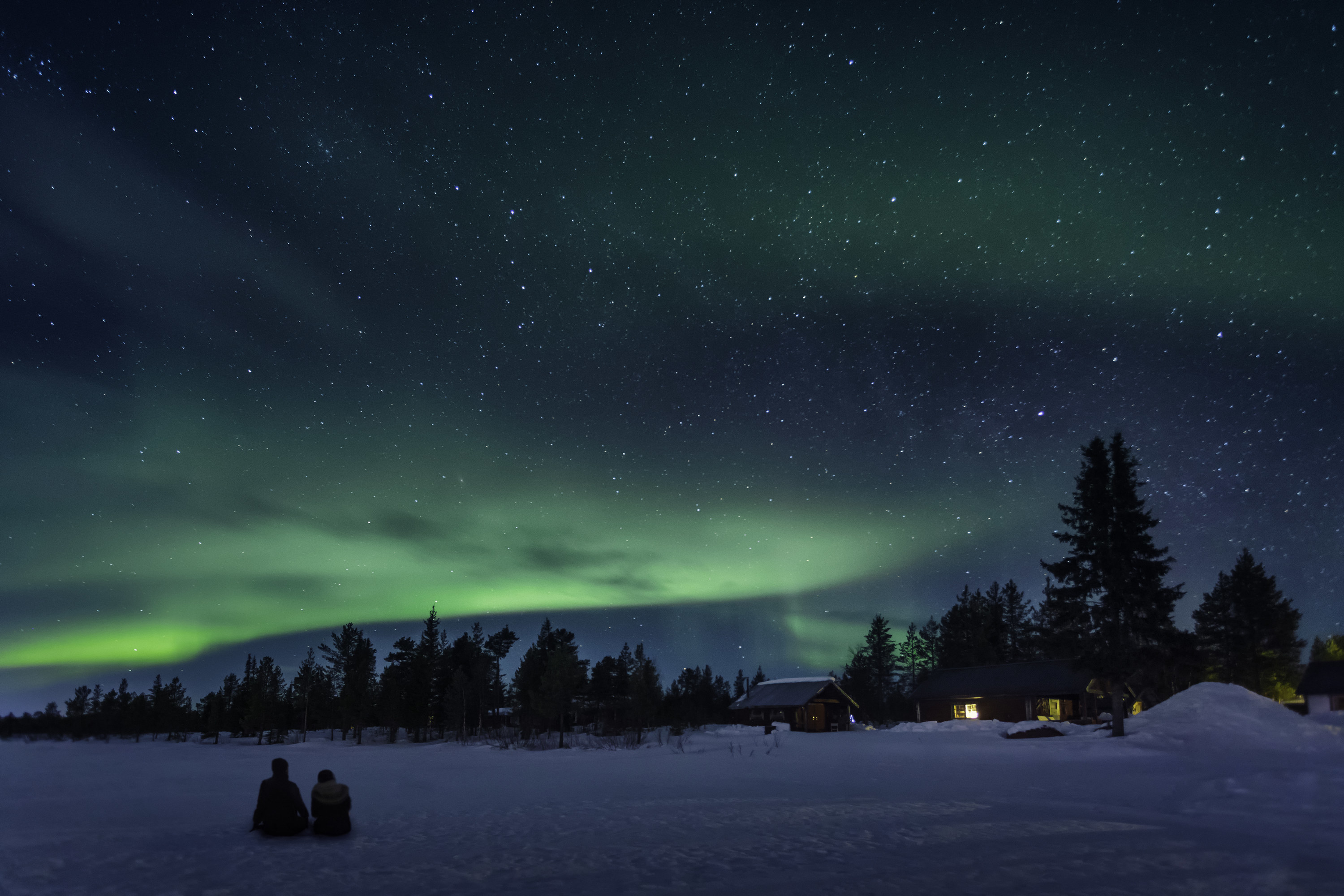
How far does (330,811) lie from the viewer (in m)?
10.9

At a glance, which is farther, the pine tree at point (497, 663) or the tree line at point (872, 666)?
the pine tree at point (497, 663)

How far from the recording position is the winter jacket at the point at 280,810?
35.7ft

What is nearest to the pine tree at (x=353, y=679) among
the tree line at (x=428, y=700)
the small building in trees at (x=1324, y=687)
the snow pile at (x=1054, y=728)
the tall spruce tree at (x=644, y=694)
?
the tree line at (x=428, y=700)

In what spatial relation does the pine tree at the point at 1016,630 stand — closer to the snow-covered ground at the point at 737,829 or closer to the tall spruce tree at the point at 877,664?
Answer: the tall spruce tree at the point at 877,664

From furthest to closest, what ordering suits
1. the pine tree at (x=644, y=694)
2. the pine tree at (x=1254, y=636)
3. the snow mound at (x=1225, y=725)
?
the pine tree at (x=1254, y=636), the pine tree at (x=644, y=694), the snow mound at (x=1225, y=725)

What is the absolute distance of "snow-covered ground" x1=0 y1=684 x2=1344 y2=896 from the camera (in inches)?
308

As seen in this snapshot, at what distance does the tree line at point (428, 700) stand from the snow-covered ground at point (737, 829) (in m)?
24.6

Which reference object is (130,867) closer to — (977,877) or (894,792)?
(977,877)

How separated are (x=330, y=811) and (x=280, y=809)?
73 centimetres

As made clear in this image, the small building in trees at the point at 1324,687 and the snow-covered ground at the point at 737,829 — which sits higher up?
the snow-covered ground at the point at 737,829

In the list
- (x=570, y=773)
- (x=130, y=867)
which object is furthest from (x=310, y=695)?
(x=130, y=867)

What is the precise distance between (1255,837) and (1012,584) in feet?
335

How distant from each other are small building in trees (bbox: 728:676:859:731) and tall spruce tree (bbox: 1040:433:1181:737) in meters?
24.4

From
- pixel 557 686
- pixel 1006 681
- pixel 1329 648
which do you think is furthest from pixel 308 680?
pixel 1329 648
